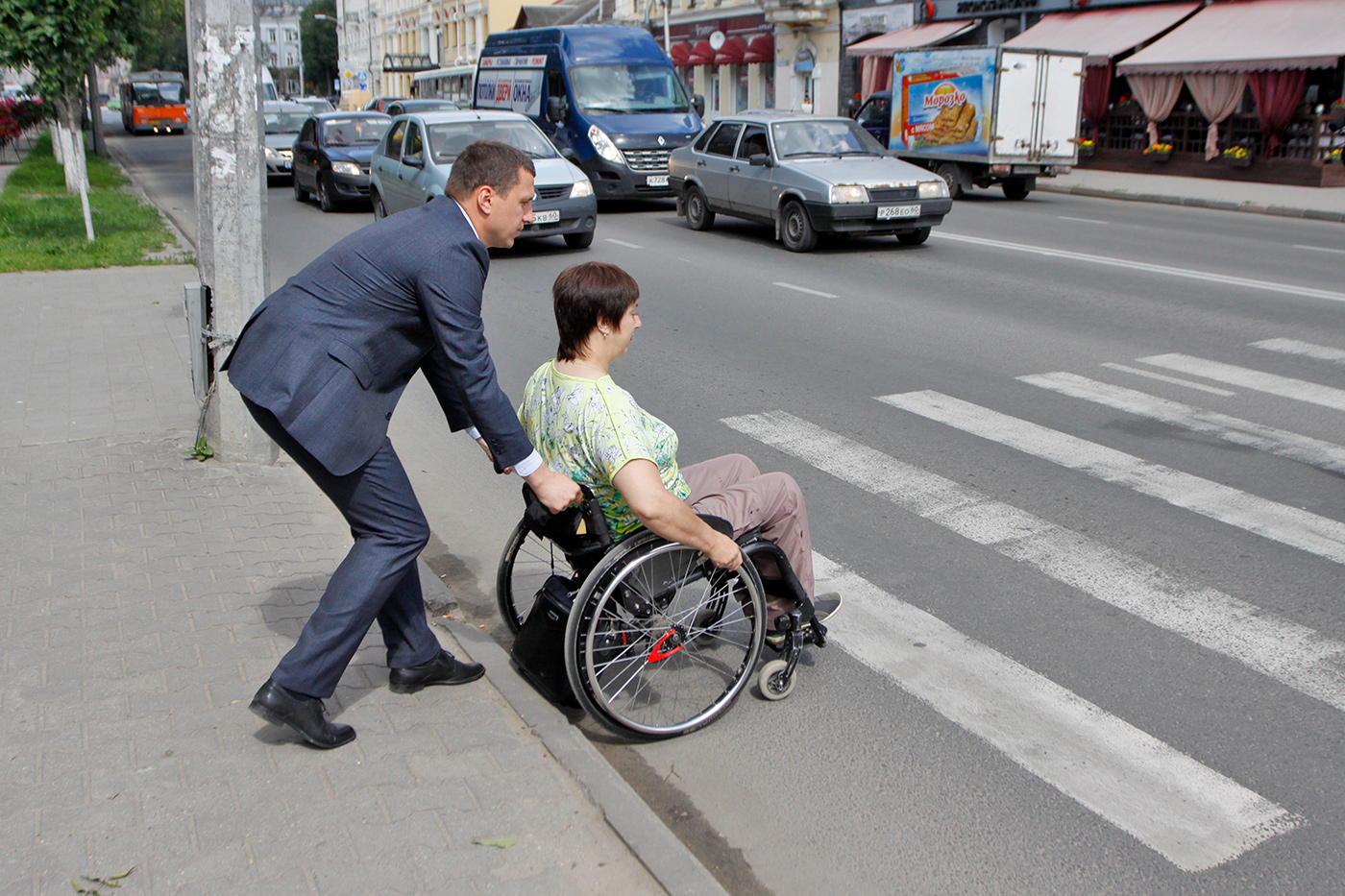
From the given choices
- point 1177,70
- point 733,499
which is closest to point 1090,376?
point 733,499

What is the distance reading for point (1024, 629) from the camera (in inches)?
169

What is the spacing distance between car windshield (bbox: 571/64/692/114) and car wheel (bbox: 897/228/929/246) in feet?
22.5

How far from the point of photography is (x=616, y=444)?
3.26 meters

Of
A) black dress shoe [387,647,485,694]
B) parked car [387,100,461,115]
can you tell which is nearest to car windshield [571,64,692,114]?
parked car [387,100,461,115]

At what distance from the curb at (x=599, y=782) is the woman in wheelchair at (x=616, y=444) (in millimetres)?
591

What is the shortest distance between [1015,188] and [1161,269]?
10.4 metres

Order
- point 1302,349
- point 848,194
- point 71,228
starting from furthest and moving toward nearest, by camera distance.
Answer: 1. point 71,228
2. point 848,194
3. point 1302,349

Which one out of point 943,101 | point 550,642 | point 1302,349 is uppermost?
point 943,101

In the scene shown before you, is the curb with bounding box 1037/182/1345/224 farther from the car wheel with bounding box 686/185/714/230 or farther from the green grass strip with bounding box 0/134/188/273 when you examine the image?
the green grass strip with bounding box 0/134/188/273

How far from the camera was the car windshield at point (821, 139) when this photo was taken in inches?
600

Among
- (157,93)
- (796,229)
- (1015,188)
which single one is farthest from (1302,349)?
(157,93)

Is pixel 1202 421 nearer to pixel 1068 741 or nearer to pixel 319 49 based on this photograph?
pixel 1068 741

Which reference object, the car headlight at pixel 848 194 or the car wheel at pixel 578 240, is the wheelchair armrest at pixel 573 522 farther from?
the car wheel at pixel 578 240

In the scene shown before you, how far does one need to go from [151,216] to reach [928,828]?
18.0 metres
